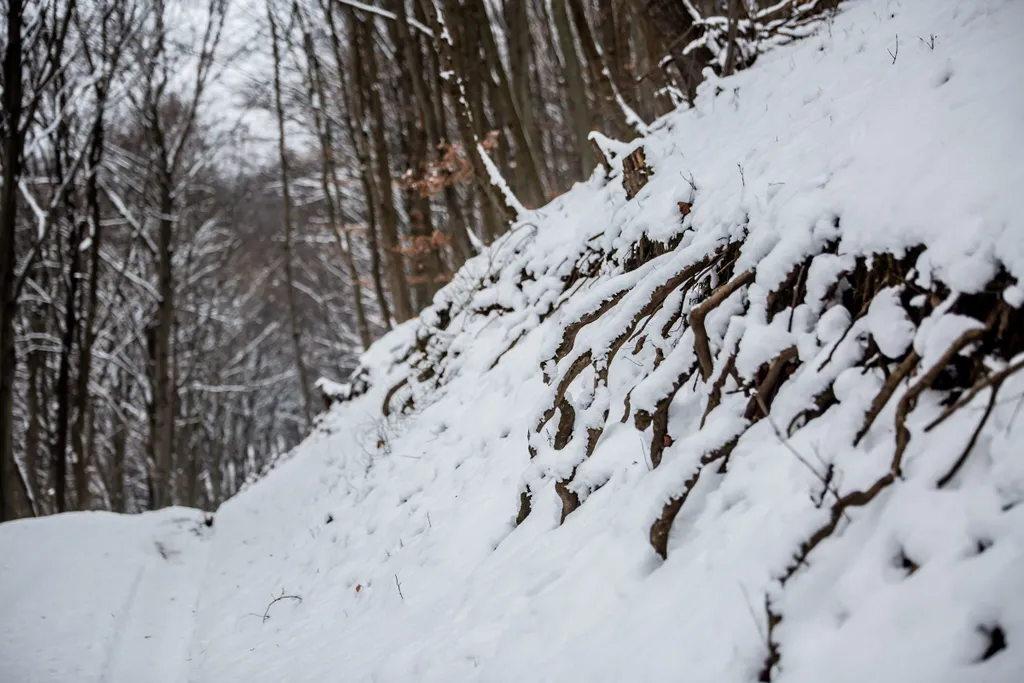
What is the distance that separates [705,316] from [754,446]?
59 cm

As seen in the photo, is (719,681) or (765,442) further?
(765,442)

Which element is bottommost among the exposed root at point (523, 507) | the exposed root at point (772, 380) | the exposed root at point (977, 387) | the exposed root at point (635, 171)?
the exposed root at point (523, 507)

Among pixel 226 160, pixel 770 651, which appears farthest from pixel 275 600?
pixel 226 160

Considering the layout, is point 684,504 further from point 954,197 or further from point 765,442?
point 954,197

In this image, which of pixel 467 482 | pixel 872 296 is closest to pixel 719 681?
pixel 872 296

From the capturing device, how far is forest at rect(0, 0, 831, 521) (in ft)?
21.7

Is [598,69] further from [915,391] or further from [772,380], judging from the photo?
[915,391]

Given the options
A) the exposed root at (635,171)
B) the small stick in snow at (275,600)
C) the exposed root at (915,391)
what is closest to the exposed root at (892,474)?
the exposed root at (915,391)

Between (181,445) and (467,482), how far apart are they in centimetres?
1555

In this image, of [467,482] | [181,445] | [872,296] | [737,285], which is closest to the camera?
[872,296]

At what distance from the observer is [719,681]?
1.64m

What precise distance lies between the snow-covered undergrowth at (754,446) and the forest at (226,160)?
8.37 feet

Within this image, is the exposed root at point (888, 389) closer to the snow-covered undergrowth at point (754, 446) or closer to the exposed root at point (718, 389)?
the snow-covered undergrowth at point (754, 446)

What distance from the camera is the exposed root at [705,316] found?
8.00 feet
